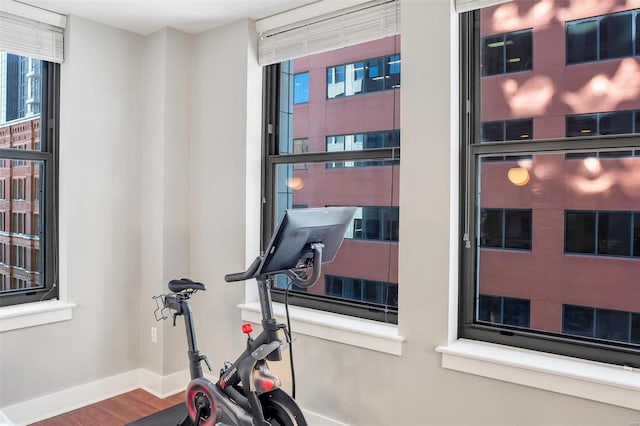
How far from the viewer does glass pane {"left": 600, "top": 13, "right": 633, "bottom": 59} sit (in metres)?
1.91

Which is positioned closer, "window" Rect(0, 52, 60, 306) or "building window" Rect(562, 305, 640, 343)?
"building window" Rect(562, 305, 640, 343)

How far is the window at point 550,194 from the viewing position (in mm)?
1930

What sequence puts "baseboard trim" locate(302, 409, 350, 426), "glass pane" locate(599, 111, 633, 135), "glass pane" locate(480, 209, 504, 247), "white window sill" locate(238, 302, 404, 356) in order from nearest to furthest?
"glass pane" locate(599, 111, 633, 135) < "glass pane" locate(480, 209, 504, 247) < "white window sill" locate(238, 302, 404, 356) < "baseboard trim" locate(302, 409, 350, 426)

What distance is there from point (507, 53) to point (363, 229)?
1.19 meters

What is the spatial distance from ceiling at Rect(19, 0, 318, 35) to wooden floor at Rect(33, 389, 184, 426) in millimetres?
2512

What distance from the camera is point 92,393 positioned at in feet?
9.95

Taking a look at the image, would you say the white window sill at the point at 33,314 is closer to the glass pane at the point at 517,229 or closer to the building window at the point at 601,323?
the glass pane at the point at 517,229

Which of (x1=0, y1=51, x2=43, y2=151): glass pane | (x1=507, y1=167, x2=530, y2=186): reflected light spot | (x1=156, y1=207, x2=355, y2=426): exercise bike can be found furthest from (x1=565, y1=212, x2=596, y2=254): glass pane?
(x1=0, y1=51, x2=43, y2=151): glass pane

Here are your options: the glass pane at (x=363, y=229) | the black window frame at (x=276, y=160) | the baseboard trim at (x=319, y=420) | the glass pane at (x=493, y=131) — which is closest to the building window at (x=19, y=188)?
the black window frame at (x=276, y=160)

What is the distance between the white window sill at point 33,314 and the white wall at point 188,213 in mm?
58

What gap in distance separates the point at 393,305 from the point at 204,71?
6.74 ft

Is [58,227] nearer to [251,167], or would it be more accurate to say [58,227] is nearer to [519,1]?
[251,167]

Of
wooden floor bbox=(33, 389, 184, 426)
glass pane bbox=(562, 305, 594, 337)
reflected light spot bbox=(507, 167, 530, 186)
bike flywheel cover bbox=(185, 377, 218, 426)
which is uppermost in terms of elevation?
reflected light spot bbox=(507, 167, 530, 186)

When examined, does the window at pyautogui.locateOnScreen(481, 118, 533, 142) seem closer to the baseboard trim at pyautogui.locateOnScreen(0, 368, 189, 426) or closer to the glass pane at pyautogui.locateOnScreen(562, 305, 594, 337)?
the glass pane at pyautogui.locateOnScreen(562, 305, 594, 337)
